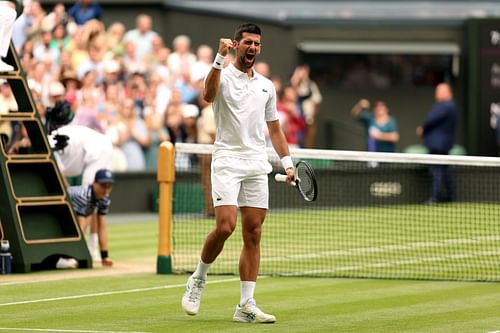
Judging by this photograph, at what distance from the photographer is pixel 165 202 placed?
1600 cm

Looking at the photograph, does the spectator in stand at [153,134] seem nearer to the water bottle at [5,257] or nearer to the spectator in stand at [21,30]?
the spectator in stand at [21,30]

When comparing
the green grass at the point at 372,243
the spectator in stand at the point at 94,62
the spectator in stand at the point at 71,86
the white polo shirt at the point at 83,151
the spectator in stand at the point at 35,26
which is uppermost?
the spectator in stand at the point at 35,26

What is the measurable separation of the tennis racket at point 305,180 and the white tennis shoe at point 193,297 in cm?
110

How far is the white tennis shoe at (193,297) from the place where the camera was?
1223cm

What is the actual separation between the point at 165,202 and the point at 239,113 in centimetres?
394

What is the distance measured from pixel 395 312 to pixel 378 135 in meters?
16.3

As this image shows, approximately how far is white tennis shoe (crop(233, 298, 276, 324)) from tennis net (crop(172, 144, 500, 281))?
396 cm

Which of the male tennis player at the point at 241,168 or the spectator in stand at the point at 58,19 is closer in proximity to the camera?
the male tennis player at the point at 241,168

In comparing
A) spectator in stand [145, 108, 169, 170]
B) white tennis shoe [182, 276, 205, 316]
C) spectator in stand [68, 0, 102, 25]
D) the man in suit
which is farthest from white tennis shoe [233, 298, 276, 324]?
the man in suit

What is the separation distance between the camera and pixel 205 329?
11.6 metres

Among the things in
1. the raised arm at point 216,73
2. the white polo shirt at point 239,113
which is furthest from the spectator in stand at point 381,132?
the raised arm at point 216,73

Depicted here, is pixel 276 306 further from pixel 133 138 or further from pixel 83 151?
pixel 133 138

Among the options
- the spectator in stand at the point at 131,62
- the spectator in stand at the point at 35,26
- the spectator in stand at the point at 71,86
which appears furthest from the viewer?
the spectator in stand at the point at 131,62

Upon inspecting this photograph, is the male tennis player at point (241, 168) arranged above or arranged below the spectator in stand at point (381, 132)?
above
